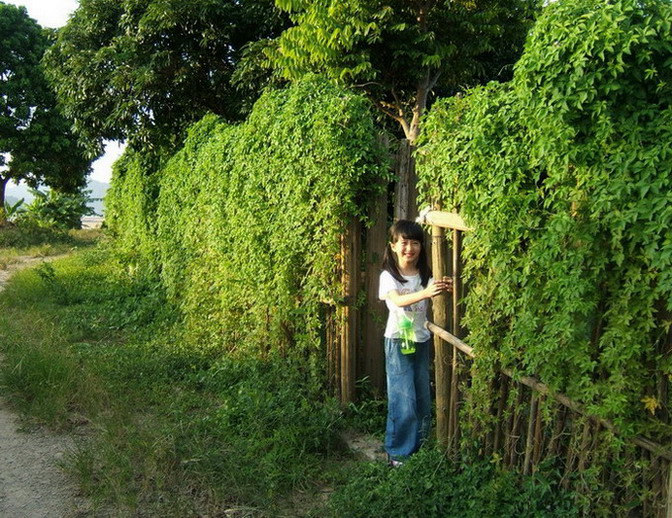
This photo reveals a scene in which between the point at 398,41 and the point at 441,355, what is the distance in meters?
7.47

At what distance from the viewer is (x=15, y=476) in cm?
471

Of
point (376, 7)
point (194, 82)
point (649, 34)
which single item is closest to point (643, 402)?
point (649, 34)

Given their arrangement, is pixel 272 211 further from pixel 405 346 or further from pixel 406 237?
pixel 405 346

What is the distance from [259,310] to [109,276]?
854cm

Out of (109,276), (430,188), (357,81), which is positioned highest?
(357,81)

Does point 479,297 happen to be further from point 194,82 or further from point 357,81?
point 194,82

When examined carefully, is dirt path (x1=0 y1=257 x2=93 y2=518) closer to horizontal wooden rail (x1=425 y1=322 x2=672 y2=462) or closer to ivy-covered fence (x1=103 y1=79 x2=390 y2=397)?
ivy-covered fence (x1=103 y1=79 x2=390 y2=397)

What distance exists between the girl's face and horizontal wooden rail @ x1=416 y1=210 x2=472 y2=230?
0.17 metres

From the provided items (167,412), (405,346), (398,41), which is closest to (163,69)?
(398,41)

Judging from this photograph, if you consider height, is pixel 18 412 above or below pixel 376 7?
below

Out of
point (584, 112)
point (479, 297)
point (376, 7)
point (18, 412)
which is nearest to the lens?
point (584, 112)

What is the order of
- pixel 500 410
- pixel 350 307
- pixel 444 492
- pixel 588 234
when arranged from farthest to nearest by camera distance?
pixel 350 307 → pixel 444 492 → pixel 500 410 → pixel 588 234

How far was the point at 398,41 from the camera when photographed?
10.3 meters

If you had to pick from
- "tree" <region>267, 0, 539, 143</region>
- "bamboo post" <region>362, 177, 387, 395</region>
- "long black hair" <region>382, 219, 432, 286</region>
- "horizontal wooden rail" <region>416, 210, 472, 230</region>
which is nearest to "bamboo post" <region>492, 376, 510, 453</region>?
"horizontal wooden rail" <region>416, 210, 472, 230</region>
